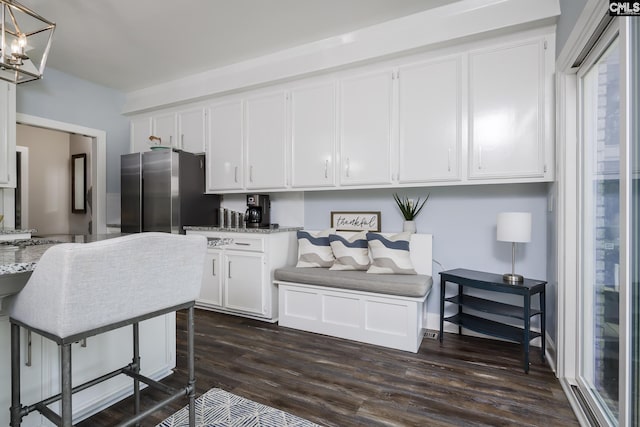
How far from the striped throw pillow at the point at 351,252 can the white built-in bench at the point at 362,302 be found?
0.13 meters

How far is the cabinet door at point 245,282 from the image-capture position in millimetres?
3285

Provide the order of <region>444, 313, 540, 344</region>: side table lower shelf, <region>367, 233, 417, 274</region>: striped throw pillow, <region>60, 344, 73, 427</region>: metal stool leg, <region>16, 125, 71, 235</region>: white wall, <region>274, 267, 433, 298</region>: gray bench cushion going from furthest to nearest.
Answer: <region>16, 125, 71, 235</region>: white wall < <region>367, 233, 417, 274</region>: striped throw pillow < <region>274, 267, 433, 298</region>: gray bench cushion < <region>444, 313, 540, 344</region>: side table lower shelf < <region>60, 344, 73, 427</region>: metal stool leg

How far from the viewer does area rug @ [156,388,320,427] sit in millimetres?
1689

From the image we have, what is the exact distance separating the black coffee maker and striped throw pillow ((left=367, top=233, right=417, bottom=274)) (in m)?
1.35

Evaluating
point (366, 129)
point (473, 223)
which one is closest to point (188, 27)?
point (366, 129)

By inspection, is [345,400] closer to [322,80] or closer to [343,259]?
[343,259]

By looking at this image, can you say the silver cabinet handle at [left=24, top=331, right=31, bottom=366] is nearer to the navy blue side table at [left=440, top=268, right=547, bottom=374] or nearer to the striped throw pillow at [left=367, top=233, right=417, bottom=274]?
the striped throw pillow at [left=367, top=233, right=417, bottom=274]

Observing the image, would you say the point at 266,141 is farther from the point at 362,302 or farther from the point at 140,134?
the point at 140,134

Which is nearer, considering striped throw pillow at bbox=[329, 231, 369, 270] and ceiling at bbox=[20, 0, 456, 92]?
ceiling at bbox=[20, 0, 456, 92]

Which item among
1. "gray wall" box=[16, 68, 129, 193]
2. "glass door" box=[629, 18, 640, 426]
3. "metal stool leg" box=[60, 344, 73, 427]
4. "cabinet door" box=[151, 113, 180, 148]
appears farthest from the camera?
"cabinet door" box=[151, 113, 180, 148]

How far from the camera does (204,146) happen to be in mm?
3973

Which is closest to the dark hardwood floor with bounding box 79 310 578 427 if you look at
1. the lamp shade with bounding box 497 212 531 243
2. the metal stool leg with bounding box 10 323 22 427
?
the metal stool leg with bounding box 10 323 22 427

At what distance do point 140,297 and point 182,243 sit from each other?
24 centimetres

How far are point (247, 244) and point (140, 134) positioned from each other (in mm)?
2379
